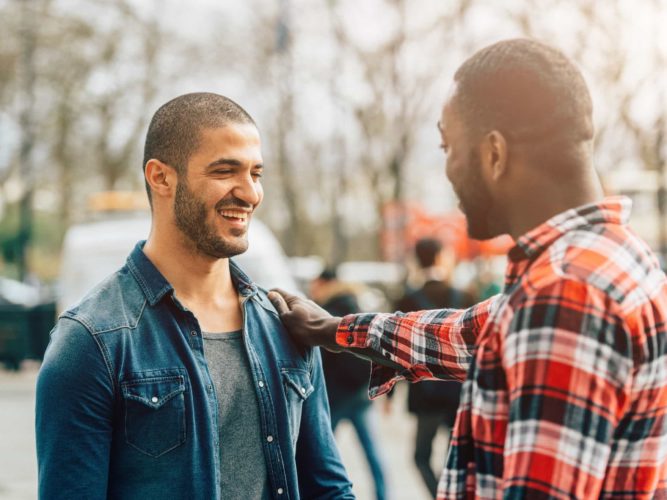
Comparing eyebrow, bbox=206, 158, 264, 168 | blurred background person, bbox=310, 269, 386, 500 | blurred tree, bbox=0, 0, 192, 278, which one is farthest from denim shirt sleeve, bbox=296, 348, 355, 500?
blurred tree, bbox=0, 0, 192, 278

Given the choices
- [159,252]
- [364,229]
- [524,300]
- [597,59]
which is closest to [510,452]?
[524,300]

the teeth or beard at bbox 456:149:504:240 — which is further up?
beard at bbox 456:149:504:240

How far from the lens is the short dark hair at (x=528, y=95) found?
178 cm

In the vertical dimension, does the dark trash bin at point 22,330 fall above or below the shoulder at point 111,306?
below

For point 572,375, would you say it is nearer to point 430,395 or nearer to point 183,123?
point 183,123

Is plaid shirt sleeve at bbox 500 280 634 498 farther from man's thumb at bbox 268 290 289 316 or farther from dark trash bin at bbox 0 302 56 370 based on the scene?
dark trash bin at bbox 0 302 56 370

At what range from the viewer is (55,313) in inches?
626

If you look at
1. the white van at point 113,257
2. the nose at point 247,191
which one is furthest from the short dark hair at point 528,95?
the white van at point 113,257

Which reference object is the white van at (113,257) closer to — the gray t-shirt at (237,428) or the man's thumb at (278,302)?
the man's thumb at (278,302)

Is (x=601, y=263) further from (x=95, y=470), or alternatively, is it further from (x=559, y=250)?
(x=95, y=470)

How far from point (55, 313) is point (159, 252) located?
552 inches

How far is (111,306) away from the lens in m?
2.32

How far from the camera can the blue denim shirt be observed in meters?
2.12

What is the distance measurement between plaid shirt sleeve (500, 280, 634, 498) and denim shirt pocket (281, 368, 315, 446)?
1.00 m
